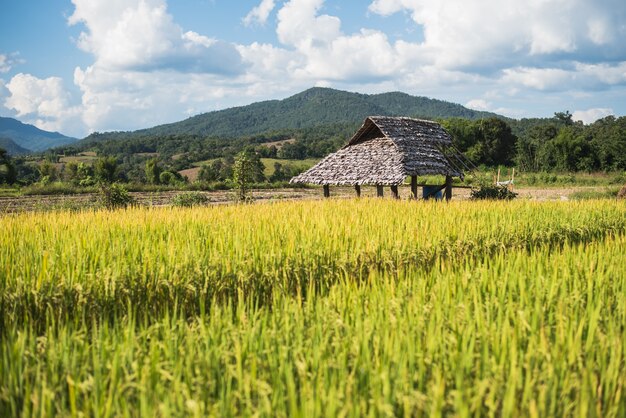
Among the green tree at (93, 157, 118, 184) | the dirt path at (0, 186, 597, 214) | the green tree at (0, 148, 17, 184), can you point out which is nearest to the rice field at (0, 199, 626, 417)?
the dirt path at (0, 186, 597, 214)

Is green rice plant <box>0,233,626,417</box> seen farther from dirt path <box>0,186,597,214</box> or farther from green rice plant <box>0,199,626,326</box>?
dirt path <box>0,186,597,214</box>

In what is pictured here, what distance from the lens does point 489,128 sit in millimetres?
63031

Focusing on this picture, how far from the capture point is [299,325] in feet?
9.24

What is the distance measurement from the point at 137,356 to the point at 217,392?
0.46 m

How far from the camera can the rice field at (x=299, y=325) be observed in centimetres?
210

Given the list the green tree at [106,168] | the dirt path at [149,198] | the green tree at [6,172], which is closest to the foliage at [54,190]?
the dirt path at [149,198]

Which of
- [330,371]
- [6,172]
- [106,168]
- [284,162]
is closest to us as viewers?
[330,371]

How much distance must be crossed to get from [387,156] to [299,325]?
14887 mm

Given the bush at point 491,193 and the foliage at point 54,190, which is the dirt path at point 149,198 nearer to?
the foliage at point 54,190

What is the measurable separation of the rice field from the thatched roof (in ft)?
30.0

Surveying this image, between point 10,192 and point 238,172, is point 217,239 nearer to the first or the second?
point 238,172

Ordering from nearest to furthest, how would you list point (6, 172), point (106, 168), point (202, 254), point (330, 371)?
point (330, 371), point (202, 254), point (6, 172), point (106, 168)

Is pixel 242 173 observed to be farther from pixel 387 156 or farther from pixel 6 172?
pixel 6 172

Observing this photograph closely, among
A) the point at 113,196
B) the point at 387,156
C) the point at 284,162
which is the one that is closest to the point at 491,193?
the point at 387,156
